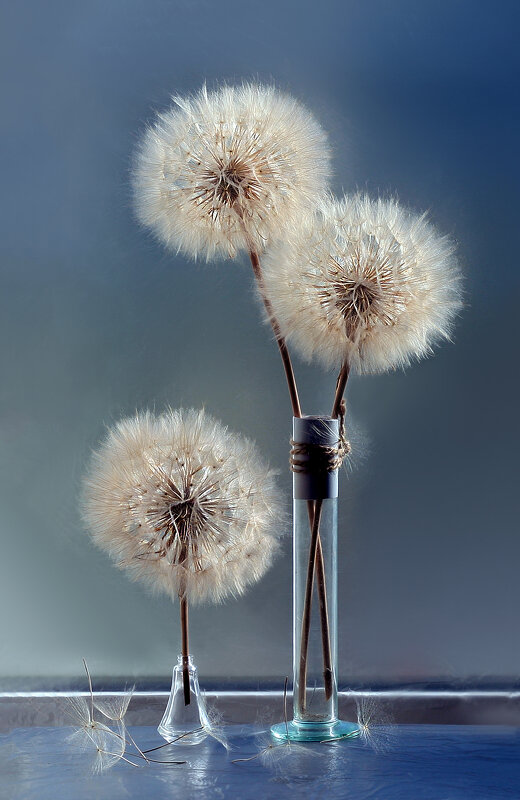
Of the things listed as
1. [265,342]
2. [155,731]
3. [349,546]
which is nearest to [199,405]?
[265,342]

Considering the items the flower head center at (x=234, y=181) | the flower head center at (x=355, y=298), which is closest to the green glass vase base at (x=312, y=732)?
the flower head center at (x=355, y=298)

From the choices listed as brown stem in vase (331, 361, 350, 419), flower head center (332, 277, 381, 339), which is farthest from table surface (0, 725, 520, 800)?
flower head center (332, 277, 381, 339)

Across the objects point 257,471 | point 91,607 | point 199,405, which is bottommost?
point 91,607

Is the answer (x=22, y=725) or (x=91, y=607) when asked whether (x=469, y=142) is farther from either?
(x=22, y=725)

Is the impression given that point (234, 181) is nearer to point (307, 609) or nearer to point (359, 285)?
point (359, 285)

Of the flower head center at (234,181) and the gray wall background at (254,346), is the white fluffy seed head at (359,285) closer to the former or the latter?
the flower head center at (234,181)

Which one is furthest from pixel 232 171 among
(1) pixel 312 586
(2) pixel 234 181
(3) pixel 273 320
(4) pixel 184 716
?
(4) pixel 184 716
